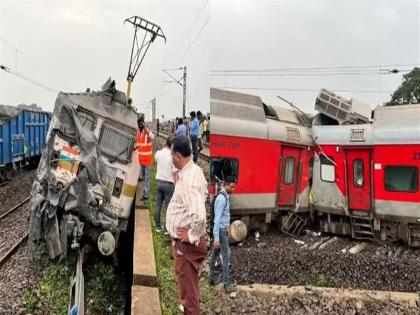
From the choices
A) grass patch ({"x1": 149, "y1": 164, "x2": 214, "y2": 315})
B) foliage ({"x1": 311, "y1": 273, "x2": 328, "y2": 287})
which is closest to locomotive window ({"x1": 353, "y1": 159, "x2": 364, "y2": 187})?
foliage ({"x1": 311, "y1": 273, "x2": 328, "y2": 287})

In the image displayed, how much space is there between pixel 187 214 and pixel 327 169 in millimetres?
1010

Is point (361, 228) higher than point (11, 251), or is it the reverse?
point (361, 228)

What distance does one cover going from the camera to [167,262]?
4.46m

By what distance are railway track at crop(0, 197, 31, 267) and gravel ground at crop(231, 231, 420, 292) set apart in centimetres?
415

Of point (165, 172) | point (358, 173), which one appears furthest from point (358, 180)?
point (165, 172)

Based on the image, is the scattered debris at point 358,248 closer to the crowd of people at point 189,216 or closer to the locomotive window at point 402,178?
the locomotive window at point 402,178

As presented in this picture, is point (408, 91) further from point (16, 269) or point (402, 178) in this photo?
point (16, 269)

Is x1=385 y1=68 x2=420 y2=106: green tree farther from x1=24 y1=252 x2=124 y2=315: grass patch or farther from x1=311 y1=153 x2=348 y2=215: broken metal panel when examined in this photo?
x1=24 y1=252 x2=124 y2=315: grass patch


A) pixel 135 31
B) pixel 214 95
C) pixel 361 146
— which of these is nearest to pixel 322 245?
pixel 361 146

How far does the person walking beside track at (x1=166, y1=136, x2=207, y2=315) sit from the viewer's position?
213 centimetres

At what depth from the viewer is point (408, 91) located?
107 inches

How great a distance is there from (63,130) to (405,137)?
367cm

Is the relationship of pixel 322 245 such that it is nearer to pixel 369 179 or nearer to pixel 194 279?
pixel 369 179

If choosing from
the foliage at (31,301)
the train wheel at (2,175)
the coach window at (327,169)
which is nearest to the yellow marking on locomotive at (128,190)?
the foliage at (31,301)
